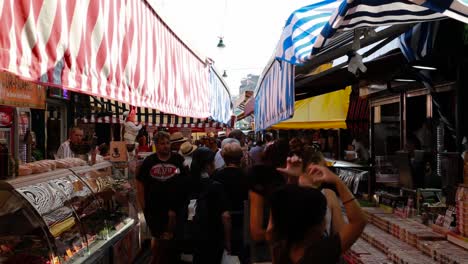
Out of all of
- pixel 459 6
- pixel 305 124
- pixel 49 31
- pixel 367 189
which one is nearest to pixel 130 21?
pixel 49 31

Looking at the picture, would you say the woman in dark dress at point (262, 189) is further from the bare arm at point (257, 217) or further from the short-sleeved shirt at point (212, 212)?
the short-sleeved shirt at point (212, 212)

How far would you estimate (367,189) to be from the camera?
6.57 m

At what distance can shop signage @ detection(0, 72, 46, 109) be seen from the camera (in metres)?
5.54

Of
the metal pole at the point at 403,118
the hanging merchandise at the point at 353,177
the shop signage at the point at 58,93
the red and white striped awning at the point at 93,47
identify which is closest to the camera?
the red and white striped awning at the point at 93,47

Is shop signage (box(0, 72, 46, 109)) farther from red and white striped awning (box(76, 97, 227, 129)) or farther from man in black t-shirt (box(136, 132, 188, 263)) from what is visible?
red and white striped awning (box(76, 97, 227, 129))

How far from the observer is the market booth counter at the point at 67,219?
3949 millimetres

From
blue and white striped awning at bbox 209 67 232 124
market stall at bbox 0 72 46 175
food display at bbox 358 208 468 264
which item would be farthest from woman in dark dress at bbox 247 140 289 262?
blue and white striped awning at bbox 209 67 232 124

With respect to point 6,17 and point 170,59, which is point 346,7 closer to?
point 6,17

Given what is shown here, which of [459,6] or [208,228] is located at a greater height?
[459,6]

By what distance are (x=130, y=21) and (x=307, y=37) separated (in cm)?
167

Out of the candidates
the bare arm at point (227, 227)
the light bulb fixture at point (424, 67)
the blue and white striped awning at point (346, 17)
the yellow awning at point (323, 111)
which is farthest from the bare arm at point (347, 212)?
the yellow awning at point (323, 111)

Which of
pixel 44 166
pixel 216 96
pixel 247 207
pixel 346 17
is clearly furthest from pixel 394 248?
pixel 216 96

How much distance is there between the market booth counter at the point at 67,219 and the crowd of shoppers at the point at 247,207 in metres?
0.52

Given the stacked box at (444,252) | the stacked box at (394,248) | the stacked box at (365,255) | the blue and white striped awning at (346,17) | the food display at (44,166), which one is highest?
the blue and white striped awning at (346,17)
